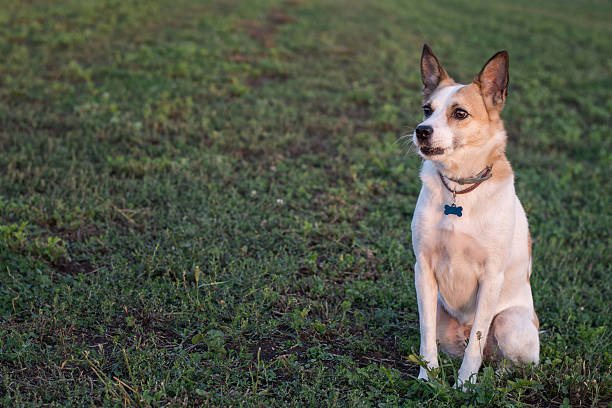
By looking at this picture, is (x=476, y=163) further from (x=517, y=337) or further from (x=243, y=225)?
(x=243, y=225)

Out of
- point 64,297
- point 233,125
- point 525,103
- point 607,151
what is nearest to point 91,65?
point 233,125

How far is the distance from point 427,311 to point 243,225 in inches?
88.6

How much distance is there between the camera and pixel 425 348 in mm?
3529

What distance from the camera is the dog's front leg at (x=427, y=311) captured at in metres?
3.50

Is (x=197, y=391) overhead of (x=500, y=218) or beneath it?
beneath

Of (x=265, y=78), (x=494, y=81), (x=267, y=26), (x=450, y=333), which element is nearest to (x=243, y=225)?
(x=450, y=333)

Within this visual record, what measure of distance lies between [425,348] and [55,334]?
2321 millimetres

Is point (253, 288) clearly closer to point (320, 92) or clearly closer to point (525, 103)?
point (320, 92)

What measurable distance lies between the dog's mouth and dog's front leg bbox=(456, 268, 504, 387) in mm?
754

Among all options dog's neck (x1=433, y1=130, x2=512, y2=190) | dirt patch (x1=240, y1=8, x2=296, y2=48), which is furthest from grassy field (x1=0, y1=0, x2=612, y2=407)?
dog's neck (x1=433, y1=130, x2=512, y2=190)

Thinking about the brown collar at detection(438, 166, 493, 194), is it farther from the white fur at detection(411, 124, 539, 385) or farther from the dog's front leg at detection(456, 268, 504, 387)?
the dog's front leg at detection(456, 268, 504, 387)

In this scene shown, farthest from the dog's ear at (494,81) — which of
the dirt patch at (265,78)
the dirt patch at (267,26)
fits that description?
the dirt patch at (267,26)

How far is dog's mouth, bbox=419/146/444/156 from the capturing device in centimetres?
345

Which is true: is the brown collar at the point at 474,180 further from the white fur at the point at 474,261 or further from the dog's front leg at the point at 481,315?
the dog's front leg at the point at 481,315
